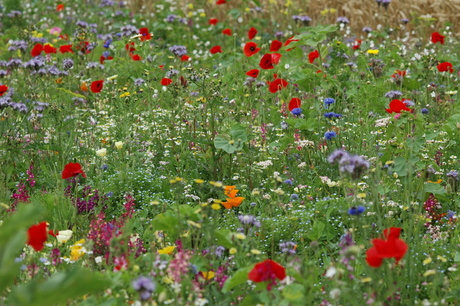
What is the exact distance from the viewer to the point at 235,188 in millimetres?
3896

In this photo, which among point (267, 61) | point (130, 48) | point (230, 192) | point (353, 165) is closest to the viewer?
point (353, 165)

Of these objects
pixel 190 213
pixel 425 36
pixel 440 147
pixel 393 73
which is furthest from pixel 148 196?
pixel 425 36

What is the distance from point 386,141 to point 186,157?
1312 mm

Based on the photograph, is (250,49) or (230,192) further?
(250,49)

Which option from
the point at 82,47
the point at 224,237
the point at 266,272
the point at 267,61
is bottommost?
the point at 82,47

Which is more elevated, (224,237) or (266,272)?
(266,272)

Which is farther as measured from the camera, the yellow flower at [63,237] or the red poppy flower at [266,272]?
the yellow flower at [63,237]

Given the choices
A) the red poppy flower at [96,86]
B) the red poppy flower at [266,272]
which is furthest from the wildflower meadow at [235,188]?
the red poppy flower at [96,86]

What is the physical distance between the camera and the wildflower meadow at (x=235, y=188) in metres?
2.39

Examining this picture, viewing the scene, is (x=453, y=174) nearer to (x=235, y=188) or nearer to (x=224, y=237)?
(x=235, y=188)

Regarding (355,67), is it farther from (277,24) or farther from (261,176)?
(277,24)

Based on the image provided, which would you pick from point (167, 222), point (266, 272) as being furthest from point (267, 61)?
point (266, 272)

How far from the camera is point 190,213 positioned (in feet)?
9.07

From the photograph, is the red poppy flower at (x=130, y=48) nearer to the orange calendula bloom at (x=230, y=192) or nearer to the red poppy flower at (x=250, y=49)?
the red poppy flower at (x=250, y=49)
